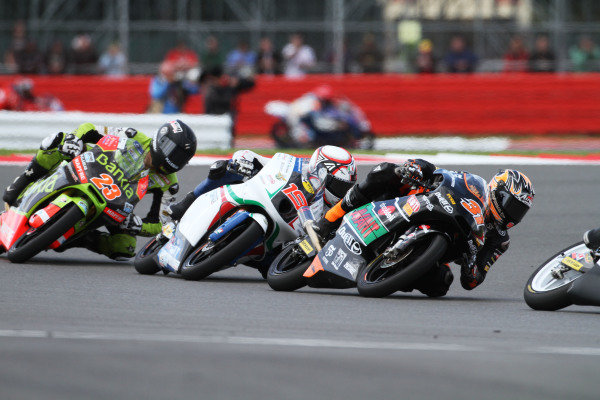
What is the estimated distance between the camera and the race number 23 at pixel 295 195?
25.6ft

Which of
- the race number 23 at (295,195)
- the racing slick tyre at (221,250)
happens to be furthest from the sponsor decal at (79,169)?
the race number 23 at (295,195)

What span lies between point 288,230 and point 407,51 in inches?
496

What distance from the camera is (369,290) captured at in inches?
281

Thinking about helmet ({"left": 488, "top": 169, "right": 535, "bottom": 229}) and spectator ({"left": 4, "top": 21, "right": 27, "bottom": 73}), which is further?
spectator ({"left": 4, "top": 21, "right": 27, "bottom": 73})

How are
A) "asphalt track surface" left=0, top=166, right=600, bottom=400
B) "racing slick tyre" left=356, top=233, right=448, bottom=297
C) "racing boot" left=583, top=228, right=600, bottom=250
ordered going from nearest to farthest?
1. "asphalt track surface" left=0, top=166, right=600, bottom=400
2. "racing boot" left=583, top=228, right=600, bottom=250
3. "racing slick tyre" left=356, top=233, right=448, bottom=297

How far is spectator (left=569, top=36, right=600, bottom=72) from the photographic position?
1959 cm

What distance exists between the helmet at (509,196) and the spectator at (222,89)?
11801mm

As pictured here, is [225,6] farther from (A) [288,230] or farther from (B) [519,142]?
(A) [288,230]

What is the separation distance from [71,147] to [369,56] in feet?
37.3

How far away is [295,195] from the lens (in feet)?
25.6

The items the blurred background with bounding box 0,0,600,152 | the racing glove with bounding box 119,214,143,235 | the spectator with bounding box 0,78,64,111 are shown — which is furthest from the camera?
the blurred background with bounding box 0,0,600,152

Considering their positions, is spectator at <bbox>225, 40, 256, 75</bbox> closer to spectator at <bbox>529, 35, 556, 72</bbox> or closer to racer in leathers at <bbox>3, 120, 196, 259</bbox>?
spectator at <bbox>529, 35, 556, 72</bbox>

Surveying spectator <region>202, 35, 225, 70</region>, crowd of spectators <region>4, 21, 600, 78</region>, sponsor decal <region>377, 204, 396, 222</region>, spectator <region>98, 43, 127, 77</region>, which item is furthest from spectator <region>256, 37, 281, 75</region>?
sponsor decal <region>377, 204, 396, 222</region>

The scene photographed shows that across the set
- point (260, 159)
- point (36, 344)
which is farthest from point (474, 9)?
point (36, 344)
